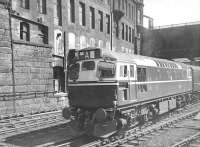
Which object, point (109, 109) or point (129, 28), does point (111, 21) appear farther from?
point (109, 109)

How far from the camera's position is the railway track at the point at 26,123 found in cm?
1404

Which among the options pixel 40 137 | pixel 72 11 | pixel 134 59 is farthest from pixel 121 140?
pixel 72 11

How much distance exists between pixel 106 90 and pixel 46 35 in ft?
42.3

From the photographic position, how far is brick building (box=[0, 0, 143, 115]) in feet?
59.4

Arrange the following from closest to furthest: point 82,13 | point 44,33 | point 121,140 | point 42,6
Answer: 1. point 121,140
2. point 44,33
3. point 42,6
4. point 82,13

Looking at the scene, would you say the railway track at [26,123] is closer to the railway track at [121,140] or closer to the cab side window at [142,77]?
the railway track at [121,140]

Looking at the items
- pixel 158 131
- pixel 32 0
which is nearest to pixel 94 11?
pixel 32 0

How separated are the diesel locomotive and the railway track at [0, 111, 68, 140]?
9.90 feet

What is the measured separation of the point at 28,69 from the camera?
19625 millimetres

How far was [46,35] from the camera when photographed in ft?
76.4

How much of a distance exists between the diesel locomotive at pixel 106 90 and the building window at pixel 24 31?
8.49 m

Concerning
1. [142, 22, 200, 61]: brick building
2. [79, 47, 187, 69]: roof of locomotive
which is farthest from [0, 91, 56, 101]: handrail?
[142, 22, 200, 61]: brick building

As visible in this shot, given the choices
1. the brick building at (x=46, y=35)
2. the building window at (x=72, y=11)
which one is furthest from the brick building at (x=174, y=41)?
the building window at (x=72, y=11)

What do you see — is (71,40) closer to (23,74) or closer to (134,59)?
(23,74)
